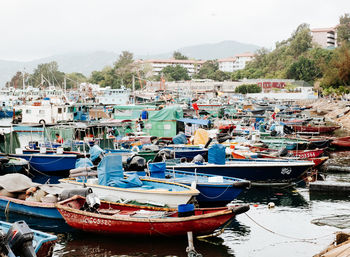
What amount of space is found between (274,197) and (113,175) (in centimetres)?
779

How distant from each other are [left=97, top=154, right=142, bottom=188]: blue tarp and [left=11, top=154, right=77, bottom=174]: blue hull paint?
8425 mm

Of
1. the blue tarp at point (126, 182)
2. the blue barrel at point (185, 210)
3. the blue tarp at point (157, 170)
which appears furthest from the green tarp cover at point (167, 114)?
the blue barrel at point (185, 210)

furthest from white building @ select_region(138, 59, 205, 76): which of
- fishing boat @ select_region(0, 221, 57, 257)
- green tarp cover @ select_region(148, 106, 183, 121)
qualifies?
fishing boat @ select_region(0, 221, 57, 257)

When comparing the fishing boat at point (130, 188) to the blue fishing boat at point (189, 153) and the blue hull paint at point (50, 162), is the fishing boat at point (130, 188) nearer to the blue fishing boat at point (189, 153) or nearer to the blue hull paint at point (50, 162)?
the blue hull paint at point (50, 162)

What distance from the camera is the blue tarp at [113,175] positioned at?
48.9 ft

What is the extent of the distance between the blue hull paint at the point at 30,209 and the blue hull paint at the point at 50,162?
7.33 metres

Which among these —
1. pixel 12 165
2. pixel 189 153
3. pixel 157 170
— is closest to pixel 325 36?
pixel 189 153

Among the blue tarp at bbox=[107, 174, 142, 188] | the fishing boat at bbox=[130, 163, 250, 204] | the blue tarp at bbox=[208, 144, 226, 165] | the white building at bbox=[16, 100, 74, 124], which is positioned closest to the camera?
the blue tarp at bbox=[107, 174, 142, 188]

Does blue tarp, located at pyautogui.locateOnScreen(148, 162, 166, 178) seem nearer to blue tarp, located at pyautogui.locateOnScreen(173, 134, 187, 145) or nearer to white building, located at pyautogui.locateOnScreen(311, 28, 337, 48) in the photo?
blue tarp, located at pyautogui.locateOnScreen(173, 134, 187, 145)

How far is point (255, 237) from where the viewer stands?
13.9 metres

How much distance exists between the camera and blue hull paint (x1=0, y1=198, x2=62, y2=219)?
49.1 feet

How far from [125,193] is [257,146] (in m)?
14.8

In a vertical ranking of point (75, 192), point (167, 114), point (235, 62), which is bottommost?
point (75, 192)

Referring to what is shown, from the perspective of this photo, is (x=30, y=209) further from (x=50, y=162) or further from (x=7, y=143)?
(x=7, y=143)
